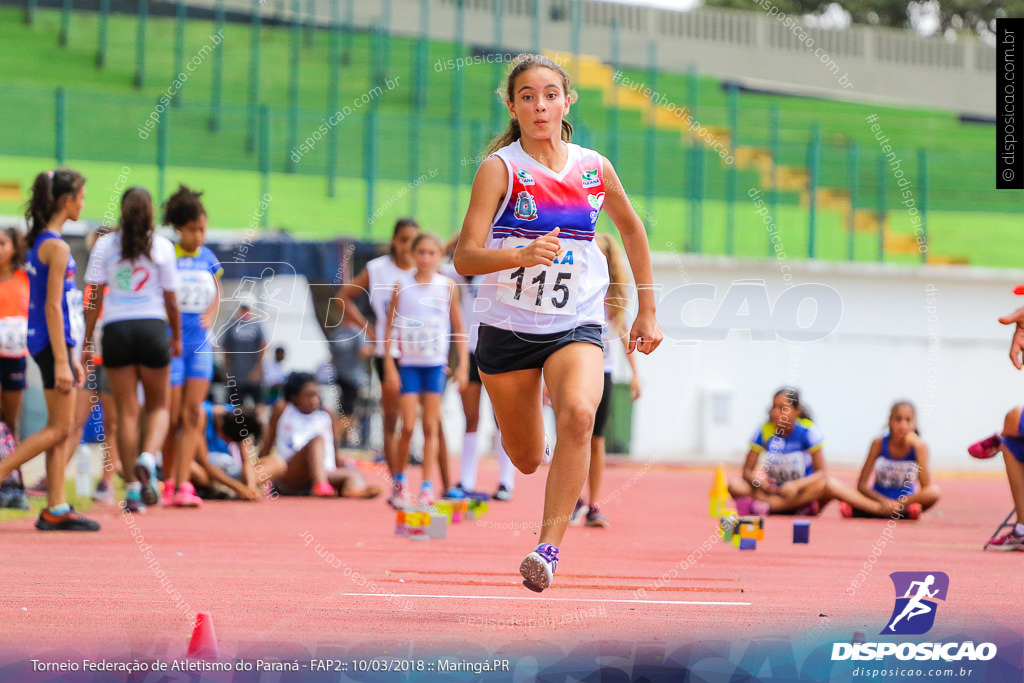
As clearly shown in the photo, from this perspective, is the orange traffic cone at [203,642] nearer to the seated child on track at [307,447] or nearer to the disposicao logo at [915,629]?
the disposicao logo at [915,629]

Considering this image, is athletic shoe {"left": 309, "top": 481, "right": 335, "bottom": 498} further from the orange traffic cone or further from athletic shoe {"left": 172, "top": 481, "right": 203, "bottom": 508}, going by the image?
the orange traffic cone

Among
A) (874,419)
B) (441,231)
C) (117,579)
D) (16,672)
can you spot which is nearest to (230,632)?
(16,672)

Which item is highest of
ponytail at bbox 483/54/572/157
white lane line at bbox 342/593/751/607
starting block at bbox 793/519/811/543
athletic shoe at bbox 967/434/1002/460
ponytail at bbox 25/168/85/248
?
ponytail at bbox 483/54/572/157

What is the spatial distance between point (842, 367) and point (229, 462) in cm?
1028

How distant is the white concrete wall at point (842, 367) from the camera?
734 inches

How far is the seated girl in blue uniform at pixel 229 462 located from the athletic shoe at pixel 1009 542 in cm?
588

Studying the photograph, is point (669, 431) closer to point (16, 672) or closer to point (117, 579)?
point (117, 579)

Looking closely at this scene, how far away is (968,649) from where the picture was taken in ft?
13.6

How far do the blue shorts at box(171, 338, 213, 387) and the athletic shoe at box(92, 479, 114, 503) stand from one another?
102 centimetres

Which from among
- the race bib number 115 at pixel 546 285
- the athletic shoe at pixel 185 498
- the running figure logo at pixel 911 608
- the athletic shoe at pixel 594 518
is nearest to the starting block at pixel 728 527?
the athletic shoe at pixel 594 518

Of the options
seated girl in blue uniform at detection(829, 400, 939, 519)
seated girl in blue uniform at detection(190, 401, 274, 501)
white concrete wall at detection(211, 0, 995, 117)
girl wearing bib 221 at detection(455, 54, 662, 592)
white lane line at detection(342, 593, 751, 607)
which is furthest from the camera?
white concrete wall at detection(211, 0, 995, 117)

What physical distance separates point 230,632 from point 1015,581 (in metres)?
3.93

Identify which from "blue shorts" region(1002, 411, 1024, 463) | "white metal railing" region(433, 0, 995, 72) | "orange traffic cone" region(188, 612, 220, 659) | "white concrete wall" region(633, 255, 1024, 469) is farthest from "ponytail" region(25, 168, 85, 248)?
"white metal railing" region(433, 0, 995, 72)

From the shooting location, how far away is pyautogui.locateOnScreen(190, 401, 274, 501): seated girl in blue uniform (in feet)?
35.7
